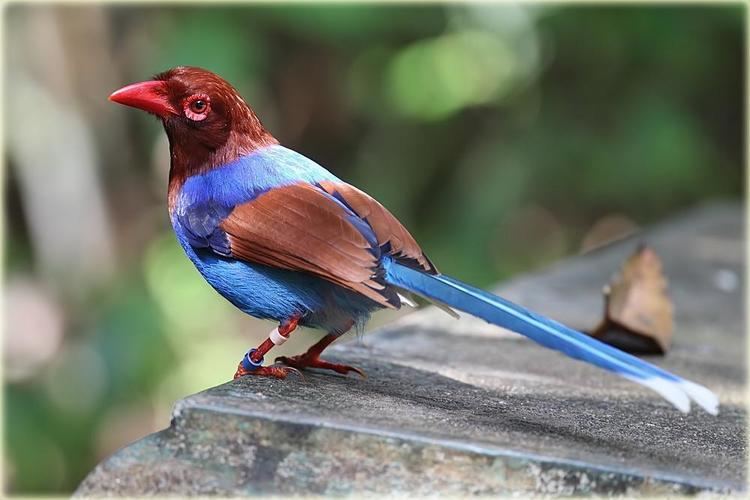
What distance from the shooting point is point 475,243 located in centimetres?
595

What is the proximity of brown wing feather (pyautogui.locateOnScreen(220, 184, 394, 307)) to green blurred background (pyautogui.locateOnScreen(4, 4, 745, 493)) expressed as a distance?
3.04m

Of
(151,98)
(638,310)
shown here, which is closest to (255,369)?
(151,98)

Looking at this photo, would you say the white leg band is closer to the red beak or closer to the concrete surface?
the concrete surface

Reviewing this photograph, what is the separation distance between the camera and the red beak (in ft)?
8.05

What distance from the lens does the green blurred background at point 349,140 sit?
545 cm

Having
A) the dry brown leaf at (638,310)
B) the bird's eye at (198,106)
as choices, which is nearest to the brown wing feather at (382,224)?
the bird's eye at (198,106)

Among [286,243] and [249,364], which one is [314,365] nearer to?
[249,364]

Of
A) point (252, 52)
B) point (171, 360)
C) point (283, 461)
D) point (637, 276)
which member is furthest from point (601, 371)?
point (252, 52)

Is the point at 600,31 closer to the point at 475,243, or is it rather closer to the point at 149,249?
the point at 475,243

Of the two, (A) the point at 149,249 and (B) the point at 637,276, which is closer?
(B) the point at 637,276

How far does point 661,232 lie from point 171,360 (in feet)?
7.83

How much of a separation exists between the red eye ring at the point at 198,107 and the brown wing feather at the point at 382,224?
1.05 ft

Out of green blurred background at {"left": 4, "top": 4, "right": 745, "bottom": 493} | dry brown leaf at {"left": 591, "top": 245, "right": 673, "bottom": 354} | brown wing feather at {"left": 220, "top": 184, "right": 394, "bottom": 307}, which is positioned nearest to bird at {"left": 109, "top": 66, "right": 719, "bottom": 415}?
brown wing feather at {"left": 220, "top": 184, "right": 394, "bottom": 307}

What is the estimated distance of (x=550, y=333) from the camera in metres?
2.06
